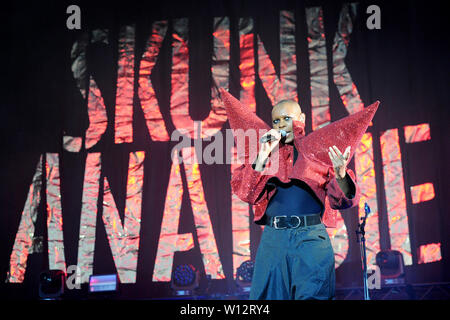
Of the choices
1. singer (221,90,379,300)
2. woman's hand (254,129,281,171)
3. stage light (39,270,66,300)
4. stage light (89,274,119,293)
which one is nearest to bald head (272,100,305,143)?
singer (221,90,379,300)

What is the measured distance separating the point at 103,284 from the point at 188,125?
6.63ft

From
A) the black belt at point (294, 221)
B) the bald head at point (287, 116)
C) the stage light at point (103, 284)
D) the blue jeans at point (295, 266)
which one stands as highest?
the bald head at point (287, 116)

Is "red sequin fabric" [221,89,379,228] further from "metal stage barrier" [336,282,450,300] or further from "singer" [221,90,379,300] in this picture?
"metal stage barrier" [336,282,450,300]

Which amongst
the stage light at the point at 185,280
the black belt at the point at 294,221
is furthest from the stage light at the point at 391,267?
the black belt at the point at 294,221

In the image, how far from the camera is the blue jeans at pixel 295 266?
213 centimetres

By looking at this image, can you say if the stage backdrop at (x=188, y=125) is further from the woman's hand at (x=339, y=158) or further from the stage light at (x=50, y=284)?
the woman's hand at (x=339, y=158)

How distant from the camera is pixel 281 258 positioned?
2.22m

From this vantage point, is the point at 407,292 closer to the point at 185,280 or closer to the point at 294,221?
the point at 185,280

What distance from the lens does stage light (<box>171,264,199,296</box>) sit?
15.4ft

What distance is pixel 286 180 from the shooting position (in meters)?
2.34
